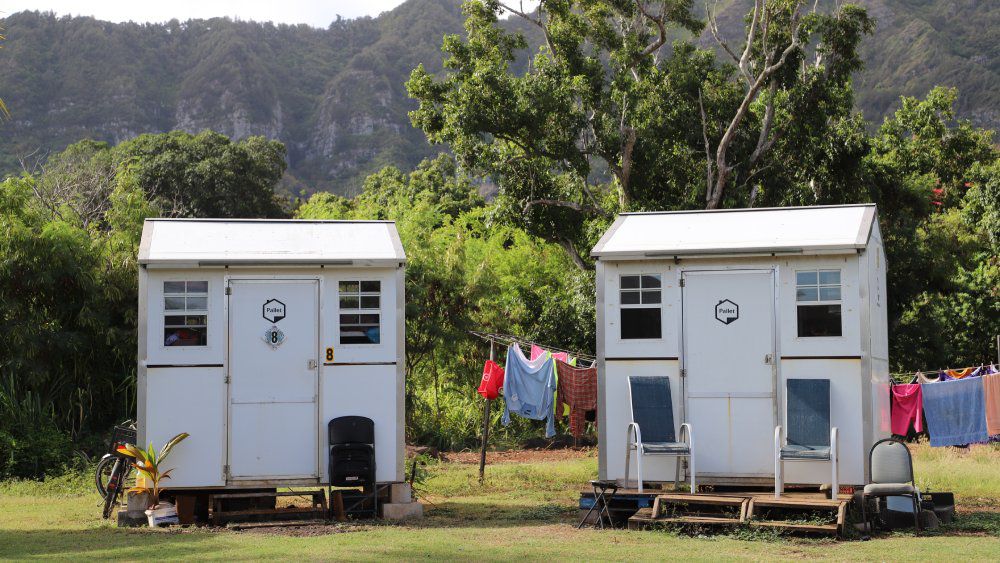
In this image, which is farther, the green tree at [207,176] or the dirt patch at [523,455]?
the green tree at [207,176]

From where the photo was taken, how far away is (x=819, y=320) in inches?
450

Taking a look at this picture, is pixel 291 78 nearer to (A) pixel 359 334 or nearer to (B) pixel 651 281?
(A) pixel 359 334

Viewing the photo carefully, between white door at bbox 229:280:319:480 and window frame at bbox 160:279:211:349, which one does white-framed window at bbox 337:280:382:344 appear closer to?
white door at bbox 229:280:319:480

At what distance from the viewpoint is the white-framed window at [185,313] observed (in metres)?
11.8

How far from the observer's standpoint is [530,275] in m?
25.3

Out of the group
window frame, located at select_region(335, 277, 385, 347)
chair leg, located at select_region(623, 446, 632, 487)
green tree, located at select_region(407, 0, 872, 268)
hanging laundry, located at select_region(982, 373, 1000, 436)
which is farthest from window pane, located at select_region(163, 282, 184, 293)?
hanging laundry, located at select_region(982, 373, 1000, 436)

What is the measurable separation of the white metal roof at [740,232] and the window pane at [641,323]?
59 centimetres

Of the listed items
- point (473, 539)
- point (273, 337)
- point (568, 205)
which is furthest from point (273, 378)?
point (568, 205)

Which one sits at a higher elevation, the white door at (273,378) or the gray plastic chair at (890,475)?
the white door at (273,378)

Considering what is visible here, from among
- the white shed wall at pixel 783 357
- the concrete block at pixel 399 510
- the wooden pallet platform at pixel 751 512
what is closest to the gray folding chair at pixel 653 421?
the white shed wall at pixel 783 357

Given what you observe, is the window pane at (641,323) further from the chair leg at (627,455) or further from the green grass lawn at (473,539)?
the green grass lawn at (473,539)

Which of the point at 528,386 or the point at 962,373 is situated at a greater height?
the point at 962,373

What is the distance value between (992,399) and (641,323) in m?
5.80

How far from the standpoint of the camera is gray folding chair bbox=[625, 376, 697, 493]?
37.6 feet
